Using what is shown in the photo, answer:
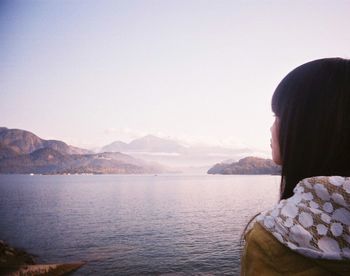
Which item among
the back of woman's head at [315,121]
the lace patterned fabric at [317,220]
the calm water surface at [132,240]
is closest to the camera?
the lace patterned fabric at [317,220]

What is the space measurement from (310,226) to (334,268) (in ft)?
0.65

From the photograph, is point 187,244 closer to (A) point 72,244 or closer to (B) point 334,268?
(A) point 72,244

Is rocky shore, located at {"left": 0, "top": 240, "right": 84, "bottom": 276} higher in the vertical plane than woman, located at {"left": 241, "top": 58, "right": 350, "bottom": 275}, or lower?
lower

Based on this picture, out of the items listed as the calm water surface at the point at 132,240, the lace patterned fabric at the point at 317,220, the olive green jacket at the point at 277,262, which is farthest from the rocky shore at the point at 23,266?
the lace patterned fabric at the point at 317,220

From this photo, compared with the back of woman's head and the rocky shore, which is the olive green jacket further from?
the rocky shore

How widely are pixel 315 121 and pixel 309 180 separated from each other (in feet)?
1.44

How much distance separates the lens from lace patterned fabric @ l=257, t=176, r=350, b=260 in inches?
50.1

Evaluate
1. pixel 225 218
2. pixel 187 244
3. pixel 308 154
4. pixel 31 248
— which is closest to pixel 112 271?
pixel 187 244

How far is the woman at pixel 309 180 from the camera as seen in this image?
4.25ft

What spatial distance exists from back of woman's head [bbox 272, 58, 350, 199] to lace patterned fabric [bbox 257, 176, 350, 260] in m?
0.28

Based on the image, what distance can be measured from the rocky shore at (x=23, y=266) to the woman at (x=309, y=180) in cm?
3107

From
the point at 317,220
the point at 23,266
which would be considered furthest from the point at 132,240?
the point at 317,220

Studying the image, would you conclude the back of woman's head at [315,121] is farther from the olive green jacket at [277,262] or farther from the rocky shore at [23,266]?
the rocky shore at [23,266]

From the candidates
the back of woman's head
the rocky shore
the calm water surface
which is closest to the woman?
the back of woman's head
